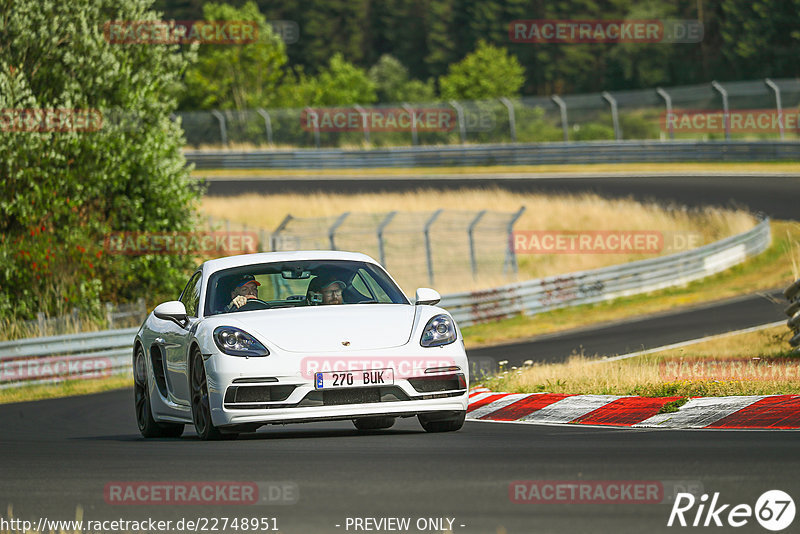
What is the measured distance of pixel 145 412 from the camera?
11117 millimetres

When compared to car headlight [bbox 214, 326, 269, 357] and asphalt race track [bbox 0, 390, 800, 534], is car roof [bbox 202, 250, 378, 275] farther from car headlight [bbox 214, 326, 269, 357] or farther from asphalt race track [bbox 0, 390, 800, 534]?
asphalt race track [bbox 0, 390, 800, 534]

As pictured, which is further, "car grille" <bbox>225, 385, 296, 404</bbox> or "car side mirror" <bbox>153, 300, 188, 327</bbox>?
"car side mirror" <bbox>153, 300, 188, 327</bbox>

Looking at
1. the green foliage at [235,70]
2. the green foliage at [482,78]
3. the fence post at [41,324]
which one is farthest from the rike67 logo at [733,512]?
the green foliage at [235,70]

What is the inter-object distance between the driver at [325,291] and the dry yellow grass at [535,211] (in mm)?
20128

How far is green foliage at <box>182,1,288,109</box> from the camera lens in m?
70.6

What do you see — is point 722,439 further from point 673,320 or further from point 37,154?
point 37,154

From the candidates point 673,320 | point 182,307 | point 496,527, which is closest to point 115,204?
point 673,320

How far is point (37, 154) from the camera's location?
23625 mm

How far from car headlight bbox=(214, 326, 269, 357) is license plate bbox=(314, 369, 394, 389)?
0.42m

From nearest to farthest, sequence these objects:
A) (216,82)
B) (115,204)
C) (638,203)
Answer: (115,204), (638,203), (216,82)

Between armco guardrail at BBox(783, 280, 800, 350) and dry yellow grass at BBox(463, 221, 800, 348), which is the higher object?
armco guardrail at BBox(783, 280, 800, 350)

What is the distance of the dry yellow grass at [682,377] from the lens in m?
10.8

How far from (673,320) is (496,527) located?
19.2 metres

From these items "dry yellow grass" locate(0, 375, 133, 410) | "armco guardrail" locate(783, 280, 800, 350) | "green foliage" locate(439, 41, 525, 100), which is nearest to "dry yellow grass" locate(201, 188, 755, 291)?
"dry yellow grass" locate(0, 375, 133, 410)
